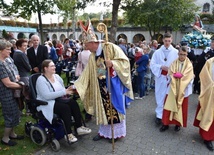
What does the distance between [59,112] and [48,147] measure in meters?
0.81

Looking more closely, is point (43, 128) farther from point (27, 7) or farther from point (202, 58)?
point (27, 7)

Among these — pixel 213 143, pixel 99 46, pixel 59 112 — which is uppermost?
pixel 99 46

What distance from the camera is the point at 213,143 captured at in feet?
13.4

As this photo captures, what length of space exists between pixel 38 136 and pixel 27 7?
13.7 meters

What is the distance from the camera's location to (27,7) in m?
15.0

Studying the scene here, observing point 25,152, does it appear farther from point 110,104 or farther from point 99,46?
point 99,46

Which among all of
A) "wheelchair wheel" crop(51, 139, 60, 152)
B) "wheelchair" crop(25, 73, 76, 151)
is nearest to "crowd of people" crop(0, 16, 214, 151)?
"wheelchair" crop(25, 73, 76, 151)

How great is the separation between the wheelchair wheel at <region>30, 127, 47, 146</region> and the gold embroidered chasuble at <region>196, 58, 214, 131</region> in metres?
2.97

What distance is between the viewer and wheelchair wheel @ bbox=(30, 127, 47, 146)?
3.67 meters

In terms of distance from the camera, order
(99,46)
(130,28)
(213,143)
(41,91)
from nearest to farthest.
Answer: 1. (41,91)
2. (99,46)
3. (213,143)
4. (130,28)

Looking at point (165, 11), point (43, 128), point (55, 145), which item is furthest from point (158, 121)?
point (165, 11)

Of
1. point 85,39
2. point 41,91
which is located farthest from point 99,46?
point 41,91

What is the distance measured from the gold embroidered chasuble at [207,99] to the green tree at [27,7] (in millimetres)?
14316

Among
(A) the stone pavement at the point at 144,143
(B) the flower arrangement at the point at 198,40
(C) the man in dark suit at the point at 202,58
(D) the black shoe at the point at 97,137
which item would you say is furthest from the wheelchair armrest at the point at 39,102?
(B) the flower arrangement at the point at 198,40
